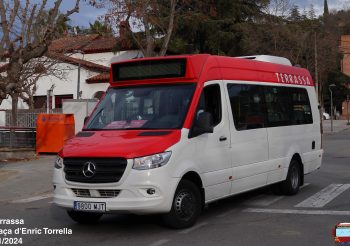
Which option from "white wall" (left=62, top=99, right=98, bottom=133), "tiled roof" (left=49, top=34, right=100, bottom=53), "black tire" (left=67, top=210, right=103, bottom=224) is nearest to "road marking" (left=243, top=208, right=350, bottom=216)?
"black tire" (left=67, top=210, right=103, bottom=224)

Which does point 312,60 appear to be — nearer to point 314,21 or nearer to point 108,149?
point 314,21

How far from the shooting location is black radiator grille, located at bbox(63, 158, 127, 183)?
6.87 meters

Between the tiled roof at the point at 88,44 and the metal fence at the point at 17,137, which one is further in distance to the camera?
the tiled roof at the point at 88,44

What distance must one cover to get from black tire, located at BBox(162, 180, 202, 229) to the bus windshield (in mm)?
883

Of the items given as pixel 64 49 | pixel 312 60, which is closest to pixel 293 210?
pixel 64 49

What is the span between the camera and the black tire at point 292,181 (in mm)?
10219

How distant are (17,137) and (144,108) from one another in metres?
12.5

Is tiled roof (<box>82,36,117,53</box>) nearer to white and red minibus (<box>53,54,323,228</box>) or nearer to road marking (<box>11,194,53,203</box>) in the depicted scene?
road marking (<box>11,194,53,203</box>)

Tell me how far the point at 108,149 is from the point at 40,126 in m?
12.7

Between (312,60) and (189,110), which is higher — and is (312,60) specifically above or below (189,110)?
above

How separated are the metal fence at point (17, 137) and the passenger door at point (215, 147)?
12608 mm

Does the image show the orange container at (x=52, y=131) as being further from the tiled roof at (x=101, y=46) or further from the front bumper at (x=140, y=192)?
the tiled roof at (x=101, y=46)

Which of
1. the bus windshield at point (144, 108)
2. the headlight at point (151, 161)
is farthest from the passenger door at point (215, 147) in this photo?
the headlight at point (151, 161)

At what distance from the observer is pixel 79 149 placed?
23.8 ft
